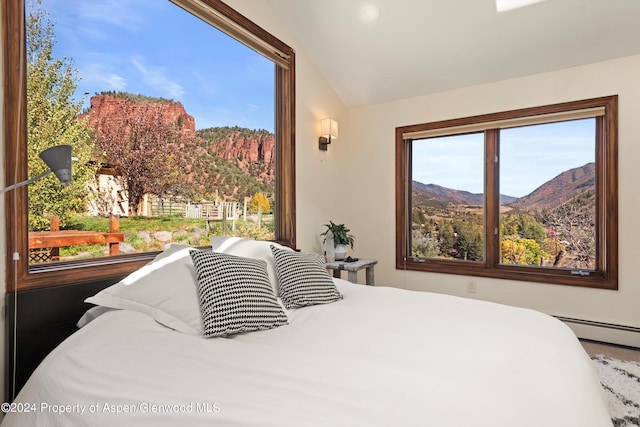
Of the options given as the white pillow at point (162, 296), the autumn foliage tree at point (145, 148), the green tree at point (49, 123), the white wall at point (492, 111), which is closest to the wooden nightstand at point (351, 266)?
the white wall at point (492, 111)

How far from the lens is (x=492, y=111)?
135 inches

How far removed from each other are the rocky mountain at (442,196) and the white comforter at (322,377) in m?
2.17

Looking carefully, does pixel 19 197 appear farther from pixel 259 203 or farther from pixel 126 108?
pixel 259 203

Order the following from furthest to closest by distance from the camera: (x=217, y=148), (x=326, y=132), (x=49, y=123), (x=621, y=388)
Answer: (x=326, y=132), (x=217, y=148), (x=621, y=388), (x=49, y=123)

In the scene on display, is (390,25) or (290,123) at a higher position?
(390,25)

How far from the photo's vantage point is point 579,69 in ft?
10.0

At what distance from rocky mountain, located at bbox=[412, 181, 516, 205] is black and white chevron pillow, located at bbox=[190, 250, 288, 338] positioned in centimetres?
260

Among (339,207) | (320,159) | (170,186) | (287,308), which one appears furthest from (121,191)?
(339,207)

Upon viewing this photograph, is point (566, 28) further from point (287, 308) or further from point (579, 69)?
point (287, 308)

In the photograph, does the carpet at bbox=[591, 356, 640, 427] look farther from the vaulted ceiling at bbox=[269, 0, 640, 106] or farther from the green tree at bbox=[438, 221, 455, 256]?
the vaulted ceiling at bbox=[269, 0, 640, 106]

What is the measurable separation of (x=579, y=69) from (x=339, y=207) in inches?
99.3

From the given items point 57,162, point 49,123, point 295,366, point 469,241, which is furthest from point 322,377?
point 469,241

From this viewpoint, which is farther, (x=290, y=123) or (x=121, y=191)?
(x=290, y=123)

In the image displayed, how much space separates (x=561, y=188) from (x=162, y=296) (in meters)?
3.35
